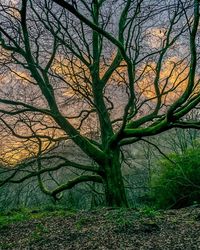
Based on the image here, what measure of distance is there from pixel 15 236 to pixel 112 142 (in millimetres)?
3808

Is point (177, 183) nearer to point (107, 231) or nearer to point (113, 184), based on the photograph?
point (113, 184)

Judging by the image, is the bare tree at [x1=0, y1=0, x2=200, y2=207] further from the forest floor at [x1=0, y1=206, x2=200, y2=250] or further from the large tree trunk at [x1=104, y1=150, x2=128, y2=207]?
the forest floor at [x1=0, y1=206, x2=200, y2=250]

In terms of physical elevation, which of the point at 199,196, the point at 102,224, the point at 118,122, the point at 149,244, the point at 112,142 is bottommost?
the point at 149,244

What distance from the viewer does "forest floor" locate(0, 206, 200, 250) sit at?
6262 millimetres

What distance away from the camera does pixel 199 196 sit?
41.1 feet

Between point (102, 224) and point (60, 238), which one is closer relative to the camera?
point (60, 238)

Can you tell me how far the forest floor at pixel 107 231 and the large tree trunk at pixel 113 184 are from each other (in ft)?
6.15

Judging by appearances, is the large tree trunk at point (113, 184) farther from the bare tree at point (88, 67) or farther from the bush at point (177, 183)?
the bush at point (177, 183)

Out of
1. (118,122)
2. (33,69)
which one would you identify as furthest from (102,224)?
(118,122)

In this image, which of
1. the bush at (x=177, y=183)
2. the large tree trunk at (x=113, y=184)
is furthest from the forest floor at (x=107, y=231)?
the bush at (x=177, y=183)

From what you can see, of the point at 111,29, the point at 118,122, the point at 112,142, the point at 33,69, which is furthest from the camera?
the point at 118,122

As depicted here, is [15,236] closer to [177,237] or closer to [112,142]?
[177,237]

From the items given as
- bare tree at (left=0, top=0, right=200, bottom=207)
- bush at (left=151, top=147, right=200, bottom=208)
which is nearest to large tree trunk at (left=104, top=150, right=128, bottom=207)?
bare tree at (left=0, top=0, right=200, bottom=207)

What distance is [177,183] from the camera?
40.5ft
